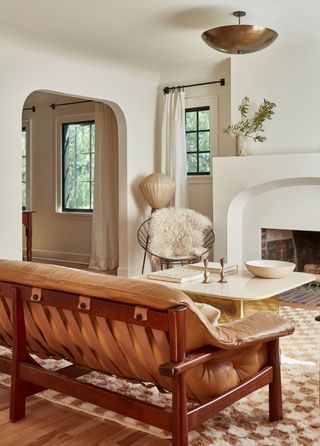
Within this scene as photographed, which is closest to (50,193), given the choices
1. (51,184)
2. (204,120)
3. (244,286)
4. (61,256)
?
(51,184)

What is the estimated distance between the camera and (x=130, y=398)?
7.48 feet

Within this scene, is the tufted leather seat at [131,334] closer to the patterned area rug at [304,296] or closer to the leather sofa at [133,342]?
the leather sofa at [133,342]

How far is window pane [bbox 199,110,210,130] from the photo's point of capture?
262 inches

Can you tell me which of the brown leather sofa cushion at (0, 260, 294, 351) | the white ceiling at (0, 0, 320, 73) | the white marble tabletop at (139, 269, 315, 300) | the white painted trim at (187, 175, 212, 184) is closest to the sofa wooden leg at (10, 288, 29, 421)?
the brown leather sofa cushion at (0, 260, 294, 351)

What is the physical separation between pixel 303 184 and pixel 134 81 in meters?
2.45

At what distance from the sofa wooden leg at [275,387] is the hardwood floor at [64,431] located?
1.75 feet

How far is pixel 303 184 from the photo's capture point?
5684 mm

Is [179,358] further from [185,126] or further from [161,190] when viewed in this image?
[185,126]

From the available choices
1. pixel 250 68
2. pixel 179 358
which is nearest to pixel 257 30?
pixel 250 68

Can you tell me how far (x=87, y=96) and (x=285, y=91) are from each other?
2139mm

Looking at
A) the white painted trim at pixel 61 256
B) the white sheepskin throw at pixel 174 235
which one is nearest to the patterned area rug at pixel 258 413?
the white sheepskin throw at pixel 174 235

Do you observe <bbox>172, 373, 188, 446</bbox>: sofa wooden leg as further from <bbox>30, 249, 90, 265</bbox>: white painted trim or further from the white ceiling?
<bbox>30, 249, 90, 265</bbox>: white painted trim

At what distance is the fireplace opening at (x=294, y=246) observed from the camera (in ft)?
19.9

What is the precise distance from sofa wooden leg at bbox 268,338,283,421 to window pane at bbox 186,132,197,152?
14.7ft
